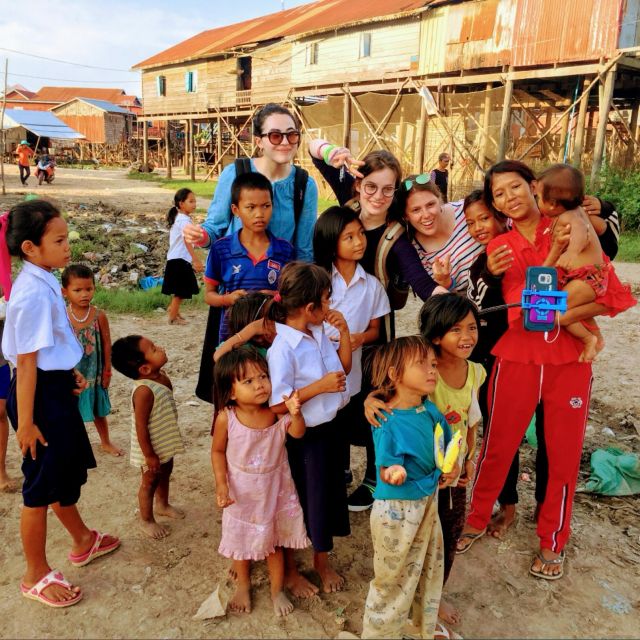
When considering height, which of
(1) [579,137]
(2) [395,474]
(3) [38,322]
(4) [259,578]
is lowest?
(4) [259,578]

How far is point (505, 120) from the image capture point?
13.0m

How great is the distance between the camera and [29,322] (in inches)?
87.1

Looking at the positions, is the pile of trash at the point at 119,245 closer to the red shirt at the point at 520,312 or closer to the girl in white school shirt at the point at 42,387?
the girl in white school shirt at the point at 42,387

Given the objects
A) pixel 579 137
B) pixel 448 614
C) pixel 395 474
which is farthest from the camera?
pixel 579 137

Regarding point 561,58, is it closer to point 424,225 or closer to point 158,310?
point 158,310

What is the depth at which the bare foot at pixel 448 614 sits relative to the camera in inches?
92.0

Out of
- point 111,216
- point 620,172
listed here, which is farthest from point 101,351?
point 620,172

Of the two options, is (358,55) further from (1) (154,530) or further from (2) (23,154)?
(1) (154,530)

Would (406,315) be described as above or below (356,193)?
below

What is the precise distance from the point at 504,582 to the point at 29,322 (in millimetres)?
2425

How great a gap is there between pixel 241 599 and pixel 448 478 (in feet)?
3.49

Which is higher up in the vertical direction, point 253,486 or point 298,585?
point 253,486

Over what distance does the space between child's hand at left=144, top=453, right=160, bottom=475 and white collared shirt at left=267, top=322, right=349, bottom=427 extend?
0.91 m

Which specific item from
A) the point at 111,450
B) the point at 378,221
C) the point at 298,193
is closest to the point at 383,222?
the point at 378,221
